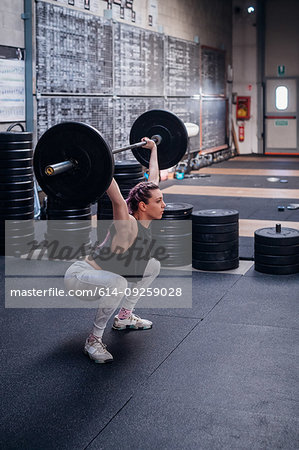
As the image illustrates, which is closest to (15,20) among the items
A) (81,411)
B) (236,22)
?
(81,411)

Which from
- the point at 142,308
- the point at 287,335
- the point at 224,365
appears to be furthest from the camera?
the point at 142,308

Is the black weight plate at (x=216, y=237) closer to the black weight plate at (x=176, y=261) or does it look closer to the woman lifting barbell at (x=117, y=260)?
the black weight plate at (x=176, y=261)

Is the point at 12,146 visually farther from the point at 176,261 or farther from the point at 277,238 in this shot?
the point at 277,238

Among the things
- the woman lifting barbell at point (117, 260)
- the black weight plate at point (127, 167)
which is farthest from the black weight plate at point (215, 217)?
the woman lifting barbell at point (117, 260)

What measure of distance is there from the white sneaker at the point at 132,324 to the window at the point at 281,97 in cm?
1184

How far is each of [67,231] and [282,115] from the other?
10264 millimetres

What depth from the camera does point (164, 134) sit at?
4402mm

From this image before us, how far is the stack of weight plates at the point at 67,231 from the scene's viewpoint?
17.8 feet

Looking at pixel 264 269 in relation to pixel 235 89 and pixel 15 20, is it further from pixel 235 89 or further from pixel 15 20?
pixel 235 89

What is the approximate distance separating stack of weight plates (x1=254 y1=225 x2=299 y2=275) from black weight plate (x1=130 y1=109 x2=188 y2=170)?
996mm

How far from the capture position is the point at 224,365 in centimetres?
310

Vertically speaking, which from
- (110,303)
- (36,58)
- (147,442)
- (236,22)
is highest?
(236,22)

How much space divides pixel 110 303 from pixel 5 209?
2.66m

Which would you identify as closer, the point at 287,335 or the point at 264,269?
the point at 287,335
